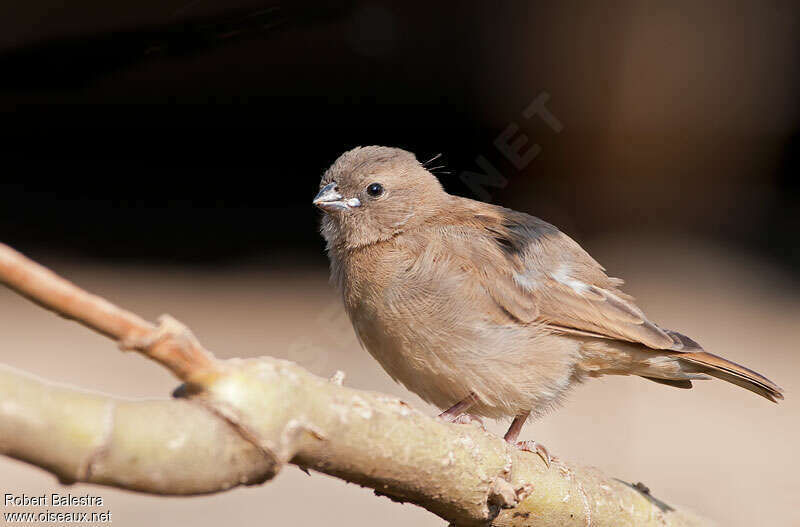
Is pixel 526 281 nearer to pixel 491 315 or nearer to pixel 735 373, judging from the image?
pixel 491 315

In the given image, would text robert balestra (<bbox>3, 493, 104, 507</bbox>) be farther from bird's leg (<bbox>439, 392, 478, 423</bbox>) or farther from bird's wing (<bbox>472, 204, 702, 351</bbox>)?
bird's wing (<bbox>472, 204, 702, 351</bbox>)

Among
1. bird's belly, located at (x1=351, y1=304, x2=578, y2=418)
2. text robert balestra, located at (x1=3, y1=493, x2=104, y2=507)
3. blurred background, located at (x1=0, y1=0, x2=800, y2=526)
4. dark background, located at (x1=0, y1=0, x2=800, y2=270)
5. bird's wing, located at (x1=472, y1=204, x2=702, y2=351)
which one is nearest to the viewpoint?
bird's belly, located at (x1=351, y1=304, x2=578, y2=418)

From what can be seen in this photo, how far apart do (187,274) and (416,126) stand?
1668mm

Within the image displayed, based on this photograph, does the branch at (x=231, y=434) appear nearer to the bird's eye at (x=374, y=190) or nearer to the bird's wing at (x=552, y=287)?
the bird's wing at (x=552, y=287)

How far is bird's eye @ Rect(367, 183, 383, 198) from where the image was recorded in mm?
3152

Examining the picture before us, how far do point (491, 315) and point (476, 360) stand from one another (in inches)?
5.8

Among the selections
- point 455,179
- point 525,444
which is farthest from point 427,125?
point 525,444

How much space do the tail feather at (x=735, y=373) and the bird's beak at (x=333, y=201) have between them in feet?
3.78

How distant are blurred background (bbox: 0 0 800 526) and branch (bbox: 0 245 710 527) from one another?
2.88 m

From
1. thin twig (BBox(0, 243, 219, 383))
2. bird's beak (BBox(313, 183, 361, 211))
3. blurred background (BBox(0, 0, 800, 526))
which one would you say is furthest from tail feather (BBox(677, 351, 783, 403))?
blurred background (BBox(0, 0, 800, 526))

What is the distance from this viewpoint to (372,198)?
3.15 m

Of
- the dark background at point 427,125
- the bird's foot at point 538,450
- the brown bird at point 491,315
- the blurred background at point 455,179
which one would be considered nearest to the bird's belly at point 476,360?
the brown bird at point 491,315

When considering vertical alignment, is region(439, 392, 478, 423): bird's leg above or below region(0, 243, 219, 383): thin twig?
above

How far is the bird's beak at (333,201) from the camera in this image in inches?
123
